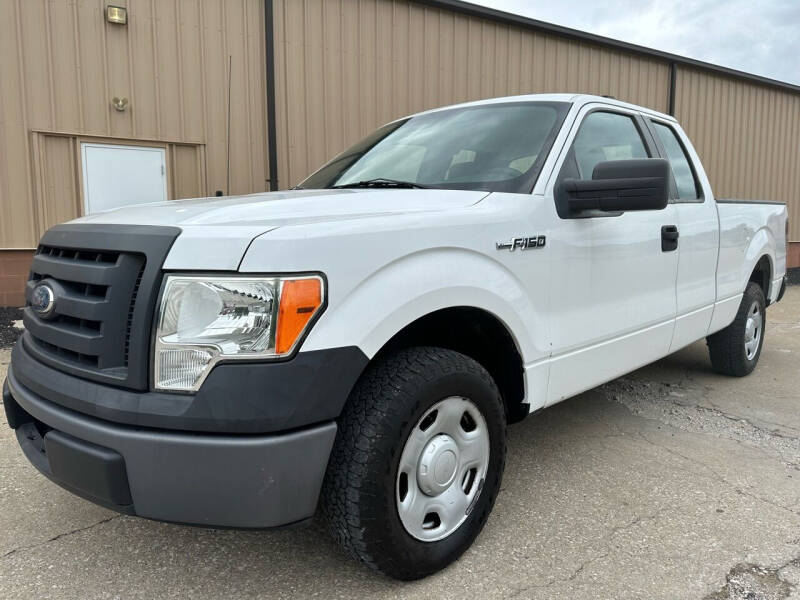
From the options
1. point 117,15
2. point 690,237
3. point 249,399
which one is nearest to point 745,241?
point 690,237

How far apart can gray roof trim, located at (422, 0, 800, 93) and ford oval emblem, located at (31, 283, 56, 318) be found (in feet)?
25.6

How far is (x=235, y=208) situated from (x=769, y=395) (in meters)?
4.11

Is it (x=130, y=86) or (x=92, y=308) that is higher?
(x=130, y=86)

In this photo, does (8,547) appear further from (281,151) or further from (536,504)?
(281,151)

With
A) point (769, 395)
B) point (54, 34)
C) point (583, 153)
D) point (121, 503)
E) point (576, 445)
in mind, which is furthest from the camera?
point (54, 34)

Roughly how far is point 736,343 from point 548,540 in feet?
9.93

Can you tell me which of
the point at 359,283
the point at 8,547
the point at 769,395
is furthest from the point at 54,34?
the point at 769,395

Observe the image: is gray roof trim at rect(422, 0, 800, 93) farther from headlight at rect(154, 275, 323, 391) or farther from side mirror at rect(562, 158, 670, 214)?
headlight at rect(154, 275, 323, 391)

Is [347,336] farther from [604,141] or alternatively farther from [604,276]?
[604,141]

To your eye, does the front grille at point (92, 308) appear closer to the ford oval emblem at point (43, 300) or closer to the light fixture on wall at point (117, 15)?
the ford oval emblem at point (43, 300)

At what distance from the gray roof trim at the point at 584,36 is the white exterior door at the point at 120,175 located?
4242mm

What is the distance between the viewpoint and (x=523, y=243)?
247 cm

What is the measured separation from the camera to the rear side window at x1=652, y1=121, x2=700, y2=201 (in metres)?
3.81

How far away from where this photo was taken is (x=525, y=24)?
9727mm
